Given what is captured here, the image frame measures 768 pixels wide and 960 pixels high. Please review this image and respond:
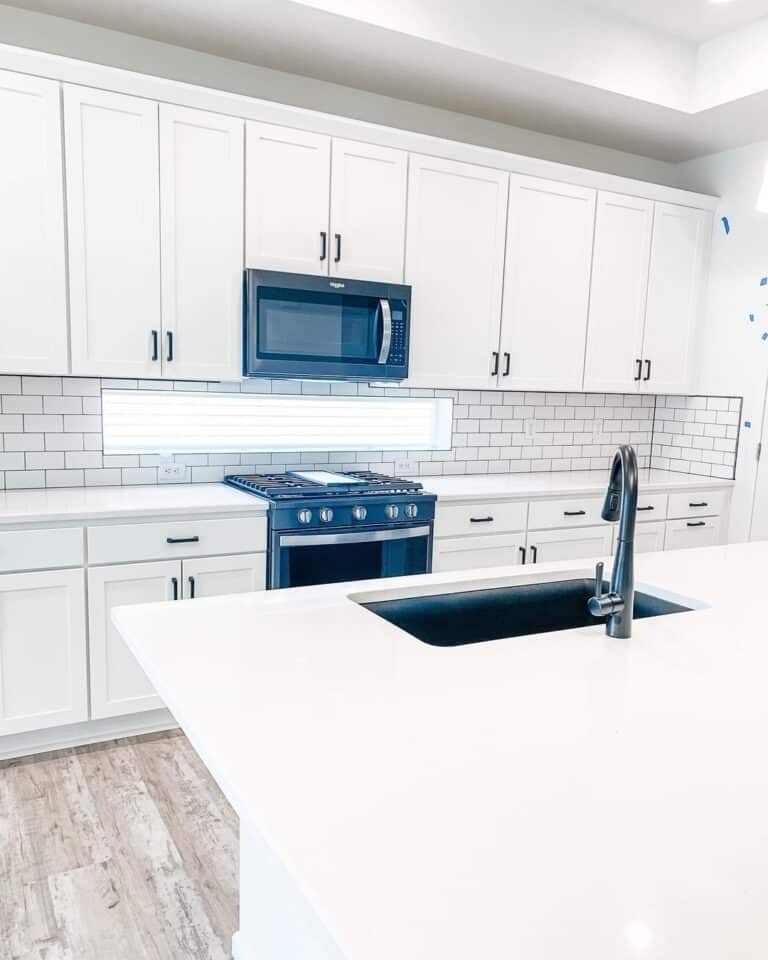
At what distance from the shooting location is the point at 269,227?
3059 millimetres

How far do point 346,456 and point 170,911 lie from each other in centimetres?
221

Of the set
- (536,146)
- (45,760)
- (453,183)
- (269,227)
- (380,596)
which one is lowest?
(45,760)

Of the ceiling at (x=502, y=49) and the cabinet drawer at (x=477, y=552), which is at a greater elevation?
the ceiling at (x=502, y=49)

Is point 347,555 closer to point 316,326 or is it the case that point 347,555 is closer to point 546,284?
point 316,326

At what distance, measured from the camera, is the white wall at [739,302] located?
4.00m

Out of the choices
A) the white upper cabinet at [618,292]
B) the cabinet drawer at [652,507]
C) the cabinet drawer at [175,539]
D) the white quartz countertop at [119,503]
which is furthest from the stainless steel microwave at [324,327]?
the cabinet drawer at [652,507]

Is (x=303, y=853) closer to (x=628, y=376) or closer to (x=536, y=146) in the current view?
(x=628, y=376)

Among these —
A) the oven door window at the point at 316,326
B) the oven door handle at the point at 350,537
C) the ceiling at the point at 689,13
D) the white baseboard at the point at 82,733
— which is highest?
the ceiling at the point at 689,13

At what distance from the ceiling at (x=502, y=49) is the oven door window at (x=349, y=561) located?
1.99m

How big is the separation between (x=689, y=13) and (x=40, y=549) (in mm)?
3451

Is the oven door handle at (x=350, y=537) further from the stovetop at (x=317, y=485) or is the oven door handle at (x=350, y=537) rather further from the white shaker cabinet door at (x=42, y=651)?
the white shaker cabinet door at (x=42, y=651)

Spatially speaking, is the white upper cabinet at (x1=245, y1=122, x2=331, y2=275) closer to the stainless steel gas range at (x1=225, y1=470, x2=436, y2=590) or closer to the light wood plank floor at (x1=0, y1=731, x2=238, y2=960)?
the stainless steel gas range at (x1=225, y1=470, x2=436, y2=590)

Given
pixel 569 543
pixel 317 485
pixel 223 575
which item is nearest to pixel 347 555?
pixel 317 485

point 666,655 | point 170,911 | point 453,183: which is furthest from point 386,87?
point 170,911
